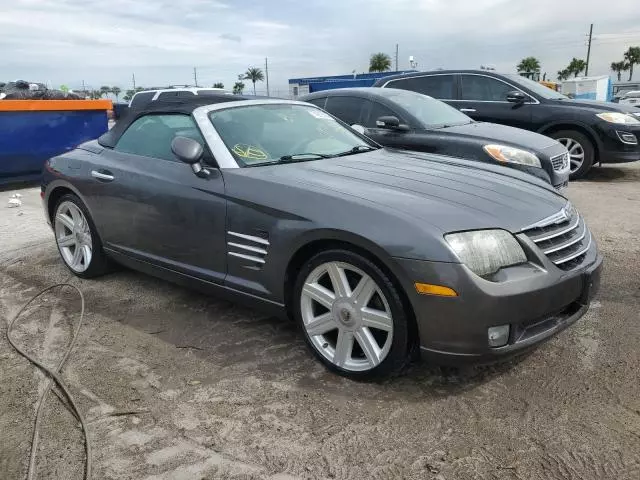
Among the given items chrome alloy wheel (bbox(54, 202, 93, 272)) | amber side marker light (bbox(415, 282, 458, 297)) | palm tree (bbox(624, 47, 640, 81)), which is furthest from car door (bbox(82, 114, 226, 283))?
palm tree (bbox(624, 47, 640, 81))

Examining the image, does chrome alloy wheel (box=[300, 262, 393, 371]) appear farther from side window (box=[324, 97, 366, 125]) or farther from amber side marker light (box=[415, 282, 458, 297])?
side window (box=[324, 97, 366, 125])

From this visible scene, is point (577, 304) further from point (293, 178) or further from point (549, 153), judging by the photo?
point (549, 153)

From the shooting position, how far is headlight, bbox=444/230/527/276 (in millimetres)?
2459

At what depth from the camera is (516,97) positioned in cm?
835

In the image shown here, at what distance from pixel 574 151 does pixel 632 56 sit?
308 ft

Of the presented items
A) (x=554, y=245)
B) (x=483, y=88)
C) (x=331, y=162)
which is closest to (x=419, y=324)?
(x=554, y=245)

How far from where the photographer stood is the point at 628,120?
27.0 ft

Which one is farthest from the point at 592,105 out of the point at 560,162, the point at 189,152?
the point at 189,152

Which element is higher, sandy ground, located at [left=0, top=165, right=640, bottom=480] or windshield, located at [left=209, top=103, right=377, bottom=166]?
windshield, located at [left=209, top=103, right=377, bottom=166]

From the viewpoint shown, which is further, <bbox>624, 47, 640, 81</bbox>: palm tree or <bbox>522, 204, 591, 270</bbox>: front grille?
<bbox>624, 47, 640, 81</bbox>: palm tree

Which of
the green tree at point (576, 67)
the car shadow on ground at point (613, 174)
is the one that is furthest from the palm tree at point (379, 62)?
the car shadow on ground at point (613, 174)

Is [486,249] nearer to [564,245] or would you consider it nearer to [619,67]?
[564,245]

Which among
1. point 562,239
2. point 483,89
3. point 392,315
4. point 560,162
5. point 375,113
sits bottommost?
point 392,315

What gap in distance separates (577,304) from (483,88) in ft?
21.9
